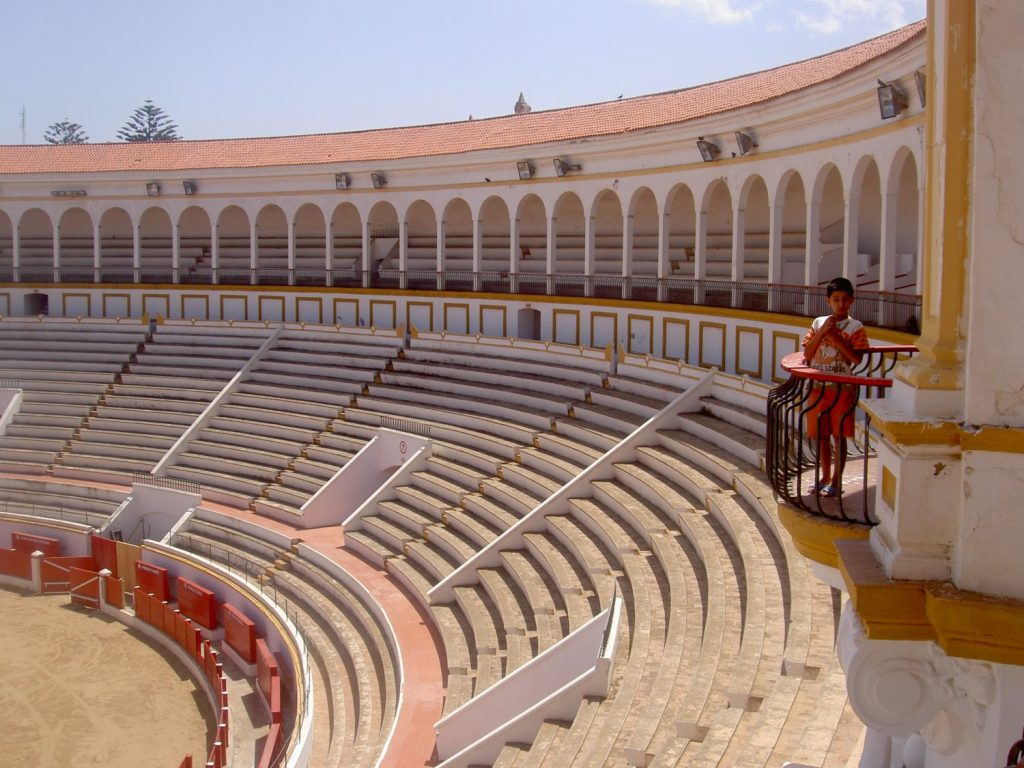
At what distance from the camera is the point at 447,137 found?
107ft

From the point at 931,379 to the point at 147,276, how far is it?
3387cm

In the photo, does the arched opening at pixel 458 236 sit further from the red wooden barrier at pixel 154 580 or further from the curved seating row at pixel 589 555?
the red wooden barrier at pixel 154 580

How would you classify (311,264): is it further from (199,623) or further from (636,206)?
(199,623)

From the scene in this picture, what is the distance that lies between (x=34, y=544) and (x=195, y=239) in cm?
1606

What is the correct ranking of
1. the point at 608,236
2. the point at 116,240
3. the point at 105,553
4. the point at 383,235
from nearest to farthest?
the point at 105,553 → the point at 608,236 → the point at 383,235 → the point at 116,240

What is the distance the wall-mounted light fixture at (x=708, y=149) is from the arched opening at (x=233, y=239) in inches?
716

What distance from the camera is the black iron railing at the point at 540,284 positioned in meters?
16.8

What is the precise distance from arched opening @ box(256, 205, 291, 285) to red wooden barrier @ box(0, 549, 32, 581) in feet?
45.3

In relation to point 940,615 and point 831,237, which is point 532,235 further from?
point 940,615

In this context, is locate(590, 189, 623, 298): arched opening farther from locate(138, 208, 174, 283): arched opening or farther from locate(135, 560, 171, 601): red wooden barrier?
locate(138, 208, 174, 283): arched opening

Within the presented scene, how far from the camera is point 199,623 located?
20156 millimetres

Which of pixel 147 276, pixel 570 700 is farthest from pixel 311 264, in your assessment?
pixel 570 700

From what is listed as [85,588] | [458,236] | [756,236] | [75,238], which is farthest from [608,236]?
[75,238]

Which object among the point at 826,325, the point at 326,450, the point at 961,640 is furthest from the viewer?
the point at 326,450
